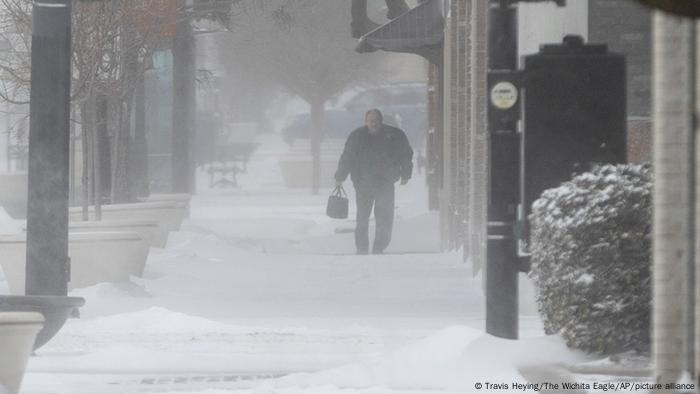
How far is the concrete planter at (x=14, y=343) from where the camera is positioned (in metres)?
7.07

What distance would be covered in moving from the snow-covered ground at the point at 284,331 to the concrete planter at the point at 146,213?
0.22 m

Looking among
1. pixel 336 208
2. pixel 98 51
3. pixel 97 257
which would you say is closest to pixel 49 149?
pixel 97 257

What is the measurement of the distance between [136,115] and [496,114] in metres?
16.1

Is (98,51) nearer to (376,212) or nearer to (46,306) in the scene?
(376,212)

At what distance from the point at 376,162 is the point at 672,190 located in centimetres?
1534

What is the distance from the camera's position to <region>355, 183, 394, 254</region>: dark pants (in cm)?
2044

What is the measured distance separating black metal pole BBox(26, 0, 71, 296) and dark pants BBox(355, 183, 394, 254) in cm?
1004

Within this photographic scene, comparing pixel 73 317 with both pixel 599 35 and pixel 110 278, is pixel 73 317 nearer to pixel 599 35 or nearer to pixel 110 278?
pixel 110 278

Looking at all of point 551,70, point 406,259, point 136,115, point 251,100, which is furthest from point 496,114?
point 251,100

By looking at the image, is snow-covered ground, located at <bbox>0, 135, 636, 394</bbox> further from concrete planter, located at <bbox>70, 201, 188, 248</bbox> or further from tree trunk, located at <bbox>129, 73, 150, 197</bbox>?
tree trunk, located at <bbox>129, 73, 150, 197</bbox>

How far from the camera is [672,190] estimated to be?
16.4ft

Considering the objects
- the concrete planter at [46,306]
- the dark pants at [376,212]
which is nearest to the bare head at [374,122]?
the dark pants at [376,212]

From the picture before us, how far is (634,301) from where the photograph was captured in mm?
7527

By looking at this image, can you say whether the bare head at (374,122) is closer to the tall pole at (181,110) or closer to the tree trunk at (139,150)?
the tree trunk at (139,150)
